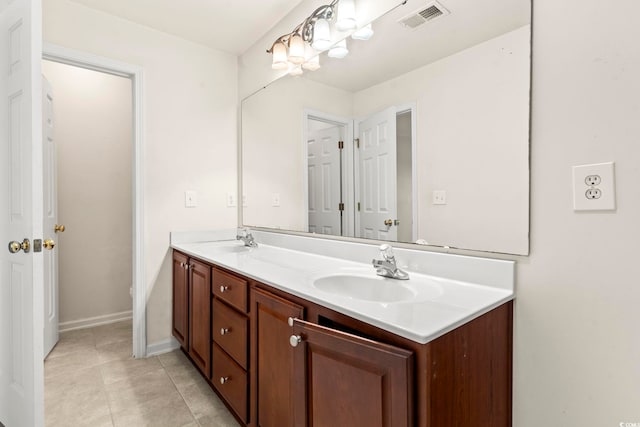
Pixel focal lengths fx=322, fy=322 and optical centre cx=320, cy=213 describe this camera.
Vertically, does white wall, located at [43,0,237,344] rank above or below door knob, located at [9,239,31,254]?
above

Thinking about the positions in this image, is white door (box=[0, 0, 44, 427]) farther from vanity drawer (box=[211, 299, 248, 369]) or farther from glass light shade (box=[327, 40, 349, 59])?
glass light shade (box=[327, 40, 349, 59])

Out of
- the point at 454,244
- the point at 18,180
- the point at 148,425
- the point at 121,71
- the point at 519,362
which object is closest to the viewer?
the point at 519,362

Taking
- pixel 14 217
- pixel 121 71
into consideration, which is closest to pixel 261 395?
pixel 14 217

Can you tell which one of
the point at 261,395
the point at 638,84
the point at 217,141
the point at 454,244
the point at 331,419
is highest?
the point at 217,141

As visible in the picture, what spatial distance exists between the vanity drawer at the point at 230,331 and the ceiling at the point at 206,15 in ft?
5.71

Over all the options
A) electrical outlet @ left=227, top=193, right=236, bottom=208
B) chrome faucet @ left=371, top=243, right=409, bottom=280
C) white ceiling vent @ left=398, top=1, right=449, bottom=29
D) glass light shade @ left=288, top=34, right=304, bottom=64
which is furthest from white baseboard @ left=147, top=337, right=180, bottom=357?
white ceiling vent @ left=398, top=1, right=449, bottom=29

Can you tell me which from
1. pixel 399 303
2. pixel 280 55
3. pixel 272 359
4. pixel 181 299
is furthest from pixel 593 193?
pixel 181 299

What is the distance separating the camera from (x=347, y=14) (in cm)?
158

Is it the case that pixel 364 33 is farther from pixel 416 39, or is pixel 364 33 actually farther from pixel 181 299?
pixel 181 299

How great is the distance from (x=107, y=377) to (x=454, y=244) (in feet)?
7.02

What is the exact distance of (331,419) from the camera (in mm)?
877

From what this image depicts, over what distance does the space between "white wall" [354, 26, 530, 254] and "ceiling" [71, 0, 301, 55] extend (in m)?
1.16

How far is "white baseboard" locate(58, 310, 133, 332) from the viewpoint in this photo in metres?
2.70

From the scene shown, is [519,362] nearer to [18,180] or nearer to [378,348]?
[378,348]
